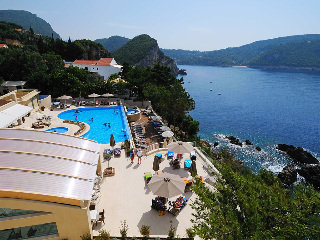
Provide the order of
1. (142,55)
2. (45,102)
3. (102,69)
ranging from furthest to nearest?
(142,55) → (102,69) → (45,102)

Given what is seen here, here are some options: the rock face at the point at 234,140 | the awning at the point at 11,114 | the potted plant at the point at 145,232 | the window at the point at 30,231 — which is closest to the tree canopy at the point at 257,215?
the potted plant at the point at 145,232

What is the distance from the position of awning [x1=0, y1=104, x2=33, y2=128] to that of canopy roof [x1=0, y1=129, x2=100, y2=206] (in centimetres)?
1188

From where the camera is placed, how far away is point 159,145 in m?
23.8

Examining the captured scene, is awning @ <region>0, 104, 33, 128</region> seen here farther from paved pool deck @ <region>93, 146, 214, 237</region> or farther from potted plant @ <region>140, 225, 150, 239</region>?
potted plant @ <region>140, 225, 150, 239</region>

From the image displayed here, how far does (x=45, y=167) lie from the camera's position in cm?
1127

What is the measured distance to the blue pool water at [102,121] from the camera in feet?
92.9

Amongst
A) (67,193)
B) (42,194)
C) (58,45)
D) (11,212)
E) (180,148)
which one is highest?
(58,45)

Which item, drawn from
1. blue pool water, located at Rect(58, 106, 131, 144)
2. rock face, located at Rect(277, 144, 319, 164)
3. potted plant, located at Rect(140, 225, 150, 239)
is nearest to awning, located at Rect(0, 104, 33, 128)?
blue pool water, located at Rect(58, 106, 131, 144)

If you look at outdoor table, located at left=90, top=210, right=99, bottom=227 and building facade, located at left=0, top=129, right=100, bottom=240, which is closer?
building facade, located at left=0, top=129, right=100, bottom=240

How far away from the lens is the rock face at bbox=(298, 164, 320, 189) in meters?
30.0

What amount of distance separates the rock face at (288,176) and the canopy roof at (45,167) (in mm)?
28239

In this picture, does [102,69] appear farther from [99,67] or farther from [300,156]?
[300,156]

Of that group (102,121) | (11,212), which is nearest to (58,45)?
(102,121)

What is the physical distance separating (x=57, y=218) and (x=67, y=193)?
48.0 inches
